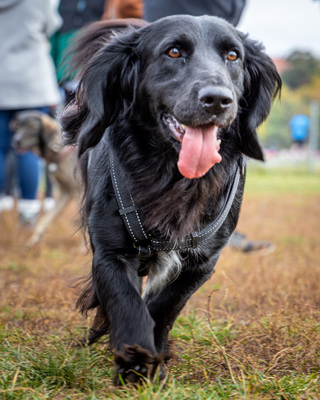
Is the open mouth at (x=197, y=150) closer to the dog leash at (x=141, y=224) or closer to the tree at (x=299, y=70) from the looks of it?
the dog leash at (x=141, y=224)

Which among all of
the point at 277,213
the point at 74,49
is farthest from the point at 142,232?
the point at 277,213

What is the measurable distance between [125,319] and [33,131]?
4.55 meters

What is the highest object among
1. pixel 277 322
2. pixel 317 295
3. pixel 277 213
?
pixel 277 322

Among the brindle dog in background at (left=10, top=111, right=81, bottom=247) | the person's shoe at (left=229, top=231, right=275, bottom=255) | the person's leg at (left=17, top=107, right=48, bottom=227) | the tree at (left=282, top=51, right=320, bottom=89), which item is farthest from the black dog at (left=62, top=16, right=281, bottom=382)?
the tree at (left=282, top=51, right=320, bottom=89)

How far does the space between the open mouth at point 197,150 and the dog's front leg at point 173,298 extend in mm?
457

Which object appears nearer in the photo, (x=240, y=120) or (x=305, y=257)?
(x=240, y=120)

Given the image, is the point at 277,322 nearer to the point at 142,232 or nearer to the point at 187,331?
the point at 187,331

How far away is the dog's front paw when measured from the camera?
2019mm

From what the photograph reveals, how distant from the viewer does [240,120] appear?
8.46ft

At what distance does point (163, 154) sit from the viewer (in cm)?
242

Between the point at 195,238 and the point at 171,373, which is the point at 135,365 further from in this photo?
the point at 195,238

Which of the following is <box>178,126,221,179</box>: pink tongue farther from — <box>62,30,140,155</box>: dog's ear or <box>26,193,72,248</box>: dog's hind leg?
<box>26,193,72,248</box>: dog's hind leg

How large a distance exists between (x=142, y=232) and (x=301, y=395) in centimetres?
84

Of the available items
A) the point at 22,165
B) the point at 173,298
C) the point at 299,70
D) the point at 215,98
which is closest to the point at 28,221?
the point at 22,165
